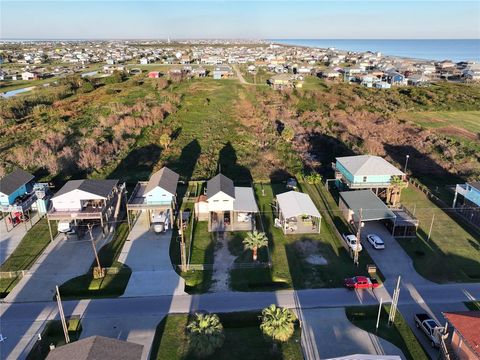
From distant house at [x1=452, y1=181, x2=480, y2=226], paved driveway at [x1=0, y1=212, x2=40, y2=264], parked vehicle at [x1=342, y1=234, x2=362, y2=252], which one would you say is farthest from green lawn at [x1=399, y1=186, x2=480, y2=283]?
paved driveway at [x1=0, y1=212, x2=40, y2=264]

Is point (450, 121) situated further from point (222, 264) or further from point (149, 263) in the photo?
point (149, 263)

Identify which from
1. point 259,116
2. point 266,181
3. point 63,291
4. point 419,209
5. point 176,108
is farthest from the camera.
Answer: point 176,108

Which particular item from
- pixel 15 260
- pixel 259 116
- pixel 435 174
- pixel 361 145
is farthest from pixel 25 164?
pixel 435 174

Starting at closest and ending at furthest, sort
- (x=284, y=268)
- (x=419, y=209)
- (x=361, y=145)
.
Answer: (x=284, y=268) < (x=419, y=209) < (x=361, y=145)

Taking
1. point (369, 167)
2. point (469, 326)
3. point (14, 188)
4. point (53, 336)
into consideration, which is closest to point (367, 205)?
point (369, 167)

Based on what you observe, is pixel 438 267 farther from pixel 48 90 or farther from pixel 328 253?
pixel 48 90

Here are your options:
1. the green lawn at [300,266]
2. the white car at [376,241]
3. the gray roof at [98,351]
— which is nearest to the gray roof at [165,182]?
the green lawn at [300,266]

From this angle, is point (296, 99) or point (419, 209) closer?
point (419, 209)
